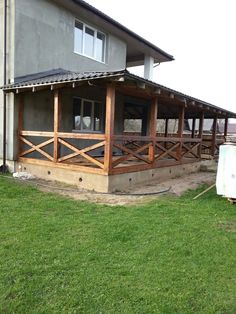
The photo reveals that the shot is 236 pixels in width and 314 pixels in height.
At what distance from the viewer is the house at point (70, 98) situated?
26.5 ft

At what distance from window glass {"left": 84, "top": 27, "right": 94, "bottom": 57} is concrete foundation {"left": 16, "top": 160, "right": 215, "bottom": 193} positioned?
574 cm

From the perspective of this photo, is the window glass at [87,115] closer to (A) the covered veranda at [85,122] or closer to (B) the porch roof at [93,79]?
(A) the covered veranda at [85,122]

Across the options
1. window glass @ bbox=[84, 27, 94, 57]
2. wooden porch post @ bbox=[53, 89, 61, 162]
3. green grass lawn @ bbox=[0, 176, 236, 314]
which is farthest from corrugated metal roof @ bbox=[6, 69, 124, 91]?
green grass lawn @ bbox=[0, 176, 236, 314]

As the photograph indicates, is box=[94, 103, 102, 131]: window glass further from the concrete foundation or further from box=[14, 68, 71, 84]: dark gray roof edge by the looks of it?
the concrete foundation

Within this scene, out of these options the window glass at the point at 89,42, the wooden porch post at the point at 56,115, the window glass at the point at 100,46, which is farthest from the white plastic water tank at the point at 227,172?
the window glass at the point at 100,46

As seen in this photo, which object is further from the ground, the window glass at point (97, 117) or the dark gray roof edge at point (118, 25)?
the dark gray roof edge at point (118, 25)

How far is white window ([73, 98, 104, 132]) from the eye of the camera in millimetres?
11844

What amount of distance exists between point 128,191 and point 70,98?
4790mm

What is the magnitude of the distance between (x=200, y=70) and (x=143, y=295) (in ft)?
182

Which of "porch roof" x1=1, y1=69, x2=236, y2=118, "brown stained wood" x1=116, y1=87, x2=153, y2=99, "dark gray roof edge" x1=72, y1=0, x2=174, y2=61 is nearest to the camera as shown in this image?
"porch roof" x1=1, y1=69, x2=236, y2=118

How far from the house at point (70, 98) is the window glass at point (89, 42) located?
0.04m

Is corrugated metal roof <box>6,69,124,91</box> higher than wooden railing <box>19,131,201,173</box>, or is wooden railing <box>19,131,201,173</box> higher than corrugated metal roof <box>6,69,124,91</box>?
corrugated metal roof <box>6,69,124,91</box>

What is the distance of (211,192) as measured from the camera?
8586 millimetres

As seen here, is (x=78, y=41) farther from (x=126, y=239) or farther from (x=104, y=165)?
(x=126, y=239)
